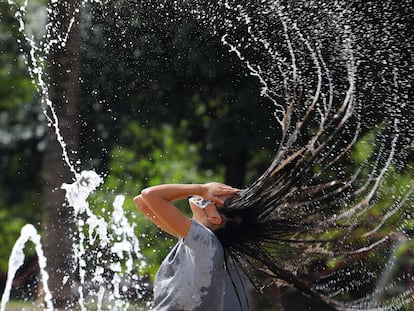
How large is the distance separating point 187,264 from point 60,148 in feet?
19.8

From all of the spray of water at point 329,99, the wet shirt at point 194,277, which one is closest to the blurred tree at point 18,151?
the spray of water at point 329,99

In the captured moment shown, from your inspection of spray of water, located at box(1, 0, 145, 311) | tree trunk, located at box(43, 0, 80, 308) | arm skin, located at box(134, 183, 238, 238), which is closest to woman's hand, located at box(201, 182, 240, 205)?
arm skin, located at box(134, 183, 238, 238)

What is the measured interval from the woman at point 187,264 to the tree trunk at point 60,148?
520 centimetres

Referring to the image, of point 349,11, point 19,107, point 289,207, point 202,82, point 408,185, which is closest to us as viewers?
point 289,207

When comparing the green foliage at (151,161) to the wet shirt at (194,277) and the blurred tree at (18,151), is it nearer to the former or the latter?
the blurred tree at (18,151)

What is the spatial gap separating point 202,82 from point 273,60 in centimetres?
242

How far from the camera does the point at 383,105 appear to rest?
7848mm

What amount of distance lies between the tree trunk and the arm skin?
5.16m

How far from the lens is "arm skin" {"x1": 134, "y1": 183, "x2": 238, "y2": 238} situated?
324 cm

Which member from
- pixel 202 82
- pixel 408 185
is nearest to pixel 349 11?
pixel 408 185

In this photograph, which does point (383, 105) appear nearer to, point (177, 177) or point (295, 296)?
point (295, 296)

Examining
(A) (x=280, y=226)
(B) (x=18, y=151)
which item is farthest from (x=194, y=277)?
(B) (x=18, y=151)

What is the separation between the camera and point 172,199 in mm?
3334

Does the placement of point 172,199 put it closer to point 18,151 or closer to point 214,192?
point 214,192
